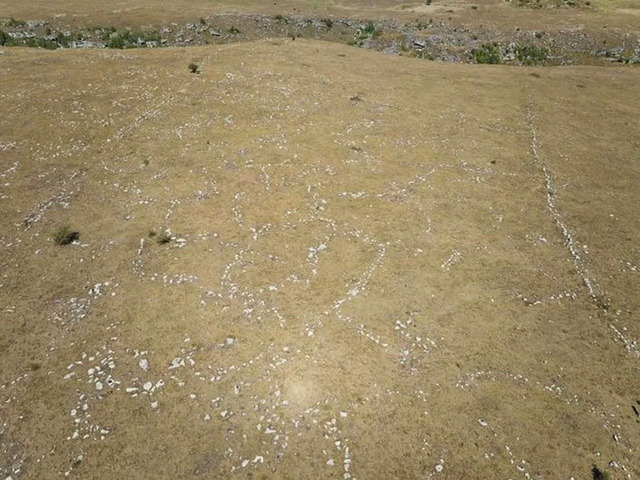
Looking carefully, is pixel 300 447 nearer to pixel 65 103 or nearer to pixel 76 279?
pixel 76 279

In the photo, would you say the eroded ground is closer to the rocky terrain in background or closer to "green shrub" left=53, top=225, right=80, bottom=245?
"green shrub" left=53, top=225, right=80, bottom=245

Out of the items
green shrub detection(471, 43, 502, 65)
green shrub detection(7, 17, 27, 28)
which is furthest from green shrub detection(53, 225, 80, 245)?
green shrub detection(7, 17, 27, 28)

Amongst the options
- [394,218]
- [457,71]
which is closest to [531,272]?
[394,218]

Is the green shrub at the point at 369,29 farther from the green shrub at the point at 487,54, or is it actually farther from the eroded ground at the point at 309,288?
the eroded ground at the point at 309,288

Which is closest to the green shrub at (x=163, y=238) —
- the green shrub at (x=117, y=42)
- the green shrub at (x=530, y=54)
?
the green shrub at (x=117, y=42)

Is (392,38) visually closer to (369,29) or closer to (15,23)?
(369,29)

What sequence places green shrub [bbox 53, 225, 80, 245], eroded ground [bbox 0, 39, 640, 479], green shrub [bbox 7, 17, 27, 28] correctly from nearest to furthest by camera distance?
eroded ground [bbox 0, 39, 640, 479], green shrub [bbox 53, 225, 80, 245], green shrub [bbox 7, 17, 27, 28]

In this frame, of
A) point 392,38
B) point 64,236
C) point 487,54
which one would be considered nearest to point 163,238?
point 64,236
